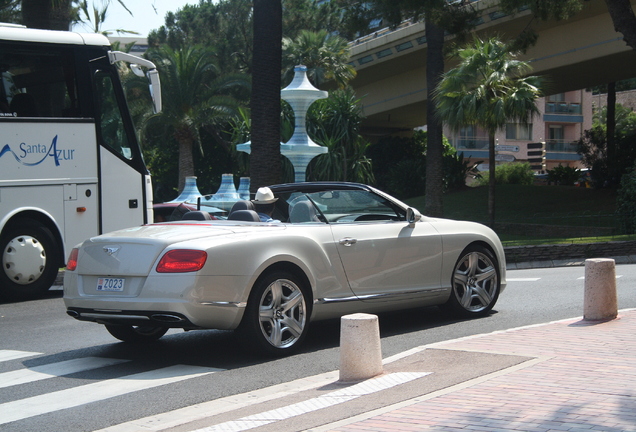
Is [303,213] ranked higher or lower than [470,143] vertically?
lower

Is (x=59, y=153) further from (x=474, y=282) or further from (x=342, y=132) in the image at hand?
(x=342, y=132)

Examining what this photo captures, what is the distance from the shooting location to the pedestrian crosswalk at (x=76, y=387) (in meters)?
5.95

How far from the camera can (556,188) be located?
1657 inches

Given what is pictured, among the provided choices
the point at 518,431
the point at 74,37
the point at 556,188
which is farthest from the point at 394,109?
the point at 518,431

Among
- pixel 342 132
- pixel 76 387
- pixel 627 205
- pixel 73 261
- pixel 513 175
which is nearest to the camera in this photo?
pixel 76 387

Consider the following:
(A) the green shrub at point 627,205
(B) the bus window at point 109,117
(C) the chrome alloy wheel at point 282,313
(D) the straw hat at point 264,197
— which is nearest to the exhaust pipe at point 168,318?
(C) the chrome alloy wheel at point 282,313

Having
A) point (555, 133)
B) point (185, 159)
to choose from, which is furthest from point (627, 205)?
point (555, 133)

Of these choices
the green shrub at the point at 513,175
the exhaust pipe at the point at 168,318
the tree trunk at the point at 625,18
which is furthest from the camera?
the green shrub at the point at 513,175

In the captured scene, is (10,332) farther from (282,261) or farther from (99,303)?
(282,261)

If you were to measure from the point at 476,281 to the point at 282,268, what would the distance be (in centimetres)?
276

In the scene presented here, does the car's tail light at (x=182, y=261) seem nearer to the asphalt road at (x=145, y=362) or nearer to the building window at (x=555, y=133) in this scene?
the asphalt road at (x=145, y=362)

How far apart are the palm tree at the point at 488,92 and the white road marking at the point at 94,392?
21.8 meters

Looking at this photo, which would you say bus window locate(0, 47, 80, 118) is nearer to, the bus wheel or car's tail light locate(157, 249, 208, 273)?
the bus wheel

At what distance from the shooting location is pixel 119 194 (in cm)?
1339
